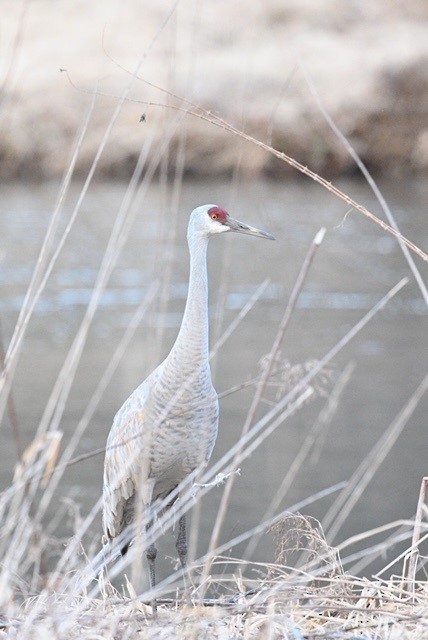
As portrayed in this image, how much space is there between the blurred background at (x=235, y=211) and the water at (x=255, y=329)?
2 centimetres

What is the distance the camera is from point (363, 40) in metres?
21.6

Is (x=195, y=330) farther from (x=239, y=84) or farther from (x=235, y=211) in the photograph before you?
(x=239, y=84)

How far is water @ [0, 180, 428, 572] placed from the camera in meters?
6.71

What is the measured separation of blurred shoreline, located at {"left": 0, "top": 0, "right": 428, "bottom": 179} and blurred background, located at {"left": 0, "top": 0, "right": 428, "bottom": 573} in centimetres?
4

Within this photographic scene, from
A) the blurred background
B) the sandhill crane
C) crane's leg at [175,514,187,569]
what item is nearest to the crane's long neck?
the sandhill crane

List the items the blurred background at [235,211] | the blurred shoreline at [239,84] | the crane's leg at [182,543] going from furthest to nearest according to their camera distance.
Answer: the blurred shoreline at [239,84]
the blurred background at [235,211]
the crane's leg at [182,543]

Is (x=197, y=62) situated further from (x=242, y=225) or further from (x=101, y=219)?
(x=242, y=225)

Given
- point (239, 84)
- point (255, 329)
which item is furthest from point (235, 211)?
point (239, 84)

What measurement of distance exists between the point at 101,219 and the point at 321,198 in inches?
141

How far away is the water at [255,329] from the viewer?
6.71 meters

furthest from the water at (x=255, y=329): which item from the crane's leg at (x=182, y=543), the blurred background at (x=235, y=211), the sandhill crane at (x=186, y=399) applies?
the crane's leg at (x=182, y=543)

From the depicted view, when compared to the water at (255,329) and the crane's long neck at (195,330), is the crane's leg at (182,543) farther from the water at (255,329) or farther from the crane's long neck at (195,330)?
the crane's long neck at (195,330)

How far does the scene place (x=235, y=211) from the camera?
555 inches

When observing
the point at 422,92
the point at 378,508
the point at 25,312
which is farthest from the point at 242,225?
the point at 422,92
